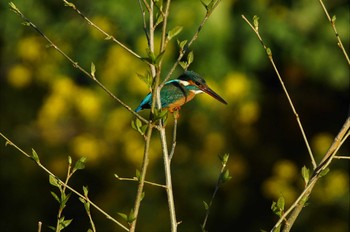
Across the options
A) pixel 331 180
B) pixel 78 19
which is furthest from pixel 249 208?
pixel 78 19

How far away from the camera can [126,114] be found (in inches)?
244

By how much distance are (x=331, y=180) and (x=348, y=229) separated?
38cm

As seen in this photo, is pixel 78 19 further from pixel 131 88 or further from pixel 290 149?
pixel 290 149

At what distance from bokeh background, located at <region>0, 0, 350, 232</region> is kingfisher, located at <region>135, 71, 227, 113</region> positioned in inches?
114

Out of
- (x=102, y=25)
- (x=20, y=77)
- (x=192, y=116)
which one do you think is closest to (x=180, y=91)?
(x=192, y=116)

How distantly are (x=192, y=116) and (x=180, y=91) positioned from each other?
384cm

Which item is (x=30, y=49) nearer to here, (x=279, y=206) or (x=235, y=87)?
(x=235, y=87)

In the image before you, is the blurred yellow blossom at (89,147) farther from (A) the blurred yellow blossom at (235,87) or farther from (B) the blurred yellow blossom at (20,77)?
(A) the blurred yellow blossom at (235,87)

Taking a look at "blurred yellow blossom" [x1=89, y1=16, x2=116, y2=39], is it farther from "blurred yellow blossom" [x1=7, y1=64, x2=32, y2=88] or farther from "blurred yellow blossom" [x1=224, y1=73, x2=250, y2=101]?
"blurred yellow blossom" [x1=224, y1=73, x2=250, y2=101]

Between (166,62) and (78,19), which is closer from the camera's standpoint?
(166,62)

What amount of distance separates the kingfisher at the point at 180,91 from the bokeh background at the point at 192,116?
290cm

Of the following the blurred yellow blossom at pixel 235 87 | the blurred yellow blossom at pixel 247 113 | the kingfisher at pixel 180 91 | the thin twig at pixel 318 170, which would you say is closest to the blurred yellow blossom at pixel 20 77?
the blurred yellow blossom at pixel 235 87

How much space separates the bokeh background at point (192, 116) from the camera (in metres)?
5.64

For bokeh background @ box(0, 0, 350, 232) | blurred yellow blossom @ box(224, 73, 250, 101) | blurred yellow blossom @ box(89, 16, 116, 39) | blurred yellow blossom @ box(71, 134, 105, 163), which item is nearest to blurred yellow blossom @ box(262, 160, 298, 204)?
bokeh background @ box(0, 0, 350, 232)
